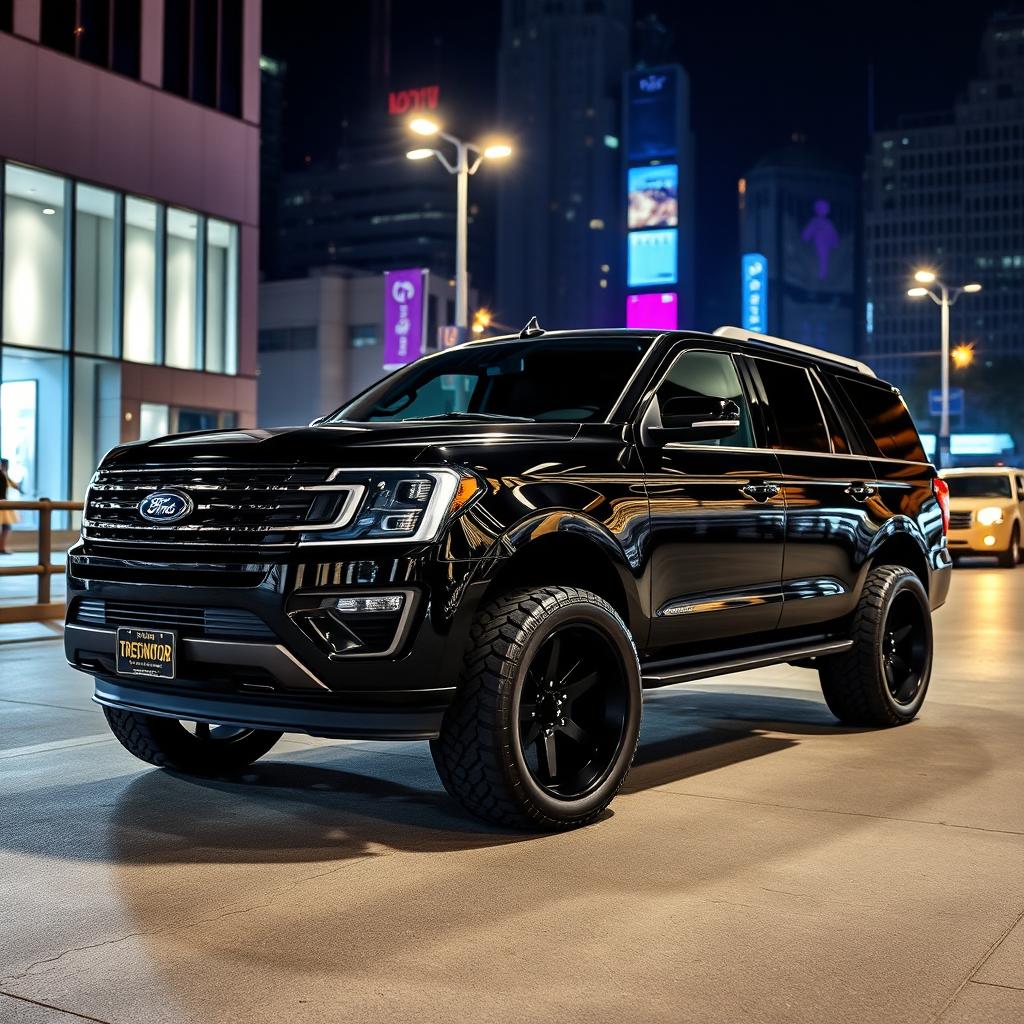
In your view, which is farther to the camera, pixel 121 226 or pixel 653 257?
pixel 653 257

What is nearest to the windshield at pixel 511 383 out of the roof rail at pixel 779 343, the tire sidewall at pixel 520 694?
the roof rail at pixel 779 343

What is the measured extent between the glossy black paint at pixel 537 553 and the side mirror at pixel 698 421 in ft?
0.25

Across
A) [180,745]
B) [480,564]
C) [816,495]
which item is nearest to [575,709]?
[480,564]

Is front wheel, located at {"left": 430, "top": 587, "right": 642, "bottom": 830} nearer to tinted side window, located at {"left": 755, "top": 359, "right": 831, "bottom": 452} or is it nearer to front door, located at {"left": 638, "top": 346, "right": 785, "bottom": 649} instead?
front door, located at {"left": 638, "top": 346, "right": 785, "bottom": 649}

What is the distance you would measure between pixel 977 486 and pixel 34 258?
1942 centimetres

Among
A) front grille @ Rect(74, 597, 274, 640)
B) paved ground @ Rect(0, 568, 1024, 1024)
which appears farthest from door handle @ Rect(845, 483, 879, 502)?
front grille @ Rect(74, 597, 274, 640)

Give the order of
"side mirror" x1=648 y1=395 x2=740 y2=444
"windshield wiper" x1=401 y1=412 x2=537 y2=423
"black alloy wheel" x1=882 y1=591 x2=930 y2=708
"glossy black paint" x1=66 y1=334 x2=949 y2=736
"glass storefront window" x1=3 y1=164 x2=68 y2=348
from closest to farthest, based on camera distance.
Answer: "glossy black paint" x1=66 y1=334 x2=949 y2=736 → "side mirror" x1=648 y1=395 x2=740 y2=444 → "windshield wiper" x1=401 y1=412 x2=537 y2=423 → "black alloy wheel" x1=882 y1=591 x2=930 y2=708 → "glass storefront window" x1=3 y1=164 x2=68 y2=348

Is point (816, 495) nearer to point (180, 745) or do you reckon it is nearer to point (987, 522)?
point (180, 745)

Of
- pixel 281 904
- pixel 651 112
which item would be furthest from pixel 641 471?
pixel 651 112

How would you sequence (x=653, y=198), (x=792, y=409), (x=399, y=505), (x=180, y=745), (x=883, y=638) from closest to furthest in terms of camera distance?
(x=399, y=505) → (x=180, y=745) → (x=792, y=409) → (x=883, y=638) → (x=653, y=198)

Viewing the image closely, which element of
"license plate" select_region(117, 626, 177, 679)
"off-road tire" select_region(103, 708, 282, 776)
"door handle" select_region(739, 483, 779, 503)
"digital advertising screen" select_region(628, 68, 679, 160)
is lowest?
"off-road tire" select_region(103, 708, 282, 776)

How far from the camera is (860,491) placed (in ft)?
25.6

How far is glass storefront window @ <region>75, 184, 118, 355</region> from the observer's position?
31.0 m

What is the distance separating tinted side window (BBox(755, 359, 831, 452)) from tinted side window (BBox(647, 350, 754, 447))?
226 millimetres
